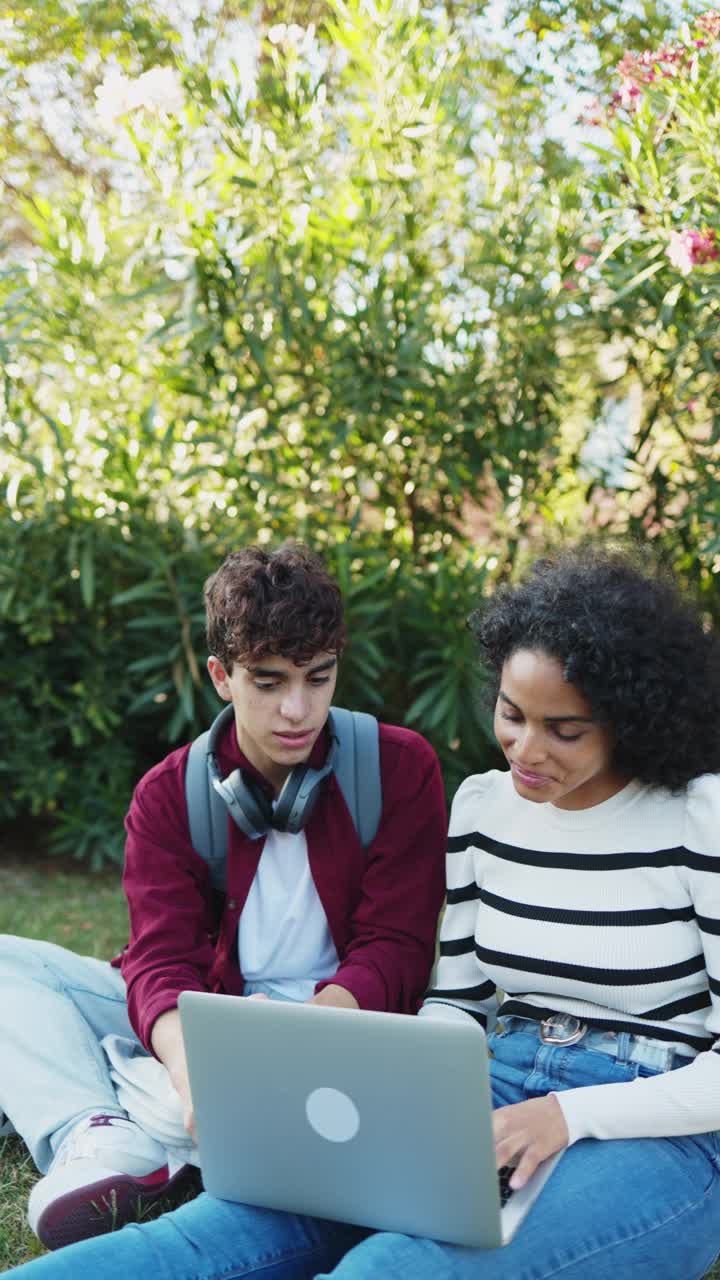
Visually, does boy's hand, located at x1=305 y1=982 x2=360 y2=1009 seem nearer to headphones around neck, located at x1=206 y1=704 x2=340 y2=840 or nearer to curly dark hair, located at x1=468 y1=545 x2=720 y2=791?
headphones around neck, located at x1=206 y1=704 x2=340 y2=840

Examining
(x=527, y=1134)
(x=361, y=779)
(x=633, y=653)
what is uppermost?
(x=633, y=653)

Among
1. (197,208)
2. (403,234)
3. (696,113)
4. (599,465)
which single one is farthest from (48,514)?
(696,113)

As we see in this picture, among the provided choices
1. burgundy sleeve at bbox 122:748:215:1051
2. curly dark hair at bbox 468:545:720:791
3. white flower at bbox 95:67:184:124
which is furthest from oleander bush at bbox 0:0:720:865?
burgundy sleeve at bbox 122:748:215:1051

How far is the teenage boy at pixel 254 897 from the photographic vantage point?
2.05 meters

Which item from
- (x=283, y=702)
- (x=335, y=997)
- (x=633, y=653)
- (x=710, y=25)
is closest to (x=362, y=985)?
(x=335, y=997)

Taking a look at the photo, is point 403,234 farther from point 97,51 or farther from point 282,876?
point 282,876

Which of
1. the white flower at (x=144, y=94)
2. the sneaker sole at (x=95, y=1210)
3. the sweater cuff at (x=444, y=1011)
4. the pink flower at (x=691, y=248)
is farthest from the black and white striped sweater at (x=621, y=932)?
the white flower at (x=144, y=94)

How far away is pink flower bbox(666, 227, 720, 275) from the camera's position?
3273mm

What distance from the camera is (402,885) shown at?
216 cm

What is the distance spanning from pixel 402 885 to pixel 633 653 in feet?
2.15

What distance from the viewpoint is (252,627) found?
2.03m

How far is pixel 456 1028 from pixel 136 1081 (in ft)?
3.47

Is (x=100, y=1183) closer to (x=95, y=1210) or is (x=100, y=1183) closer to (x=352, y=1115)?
(x=95, y=1210)

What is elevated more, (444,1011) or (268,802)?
(268,802)
